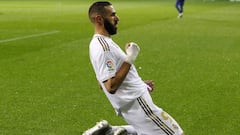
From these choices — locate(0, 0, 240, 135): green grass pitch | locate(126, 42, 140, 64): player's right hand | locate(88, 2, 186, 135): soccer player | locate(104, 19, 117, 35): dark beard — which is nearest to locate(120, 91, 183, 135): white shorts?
locate(88, 2, 186, 135): soccer player

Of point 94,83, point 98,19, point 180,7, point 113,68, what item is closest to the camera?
point 113,68

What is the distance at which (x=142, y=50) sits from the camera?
1795 centimetres

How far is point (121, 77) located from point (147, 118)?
1.81ft

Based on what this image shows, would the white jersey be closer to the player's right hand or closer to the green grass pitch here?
the player's right hand

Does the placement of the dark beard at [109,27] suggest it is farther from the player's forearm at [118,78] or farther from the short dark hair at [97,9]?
the player's forearm at [118,78]

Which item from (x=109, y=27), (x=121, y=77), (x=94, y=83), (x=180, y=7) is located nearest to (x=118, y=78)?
(x=121, y=77)

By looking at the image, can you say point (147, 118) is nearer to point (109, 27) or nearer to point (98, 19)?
point (109, 27)

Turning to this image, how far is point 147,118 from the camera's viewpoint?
5969 millimetres

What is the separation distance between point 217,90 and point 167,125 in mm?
5558

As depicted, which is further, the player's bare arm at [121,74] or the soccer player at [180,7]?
the soccer player at [180,7]

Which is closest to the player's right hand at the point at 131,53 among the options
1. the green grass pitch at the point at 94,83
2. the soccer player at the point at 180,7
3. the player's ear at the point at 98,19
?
the player's ear at the point at 98,19

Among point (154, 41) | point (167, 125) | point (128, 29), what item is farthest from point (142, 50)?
point (167, 125)

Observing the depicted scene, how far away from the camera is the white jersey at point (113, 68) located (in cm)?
571

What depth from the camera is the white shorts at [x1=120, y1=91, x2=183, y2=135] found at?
19.6ft
